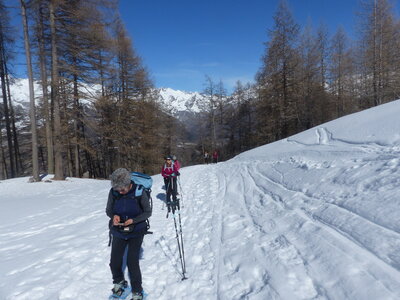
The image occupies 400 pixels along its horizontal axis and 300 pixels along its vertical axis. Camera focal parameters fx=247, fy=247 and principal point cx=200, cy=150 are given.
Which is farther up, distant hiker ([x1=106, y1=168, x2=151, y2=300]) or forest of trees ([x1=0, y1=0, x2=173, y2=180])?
forest of trees ([x1=0, y1=0, x2=173, y2=180])

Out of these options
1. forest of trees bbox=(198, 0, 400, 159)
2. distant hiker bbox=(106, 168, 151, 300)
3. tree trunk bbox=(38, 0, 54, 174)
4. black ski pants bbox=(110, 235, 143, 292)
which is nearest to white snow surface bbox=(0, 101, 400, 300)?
black ski pants bbox=(110, 235, 143, 292)

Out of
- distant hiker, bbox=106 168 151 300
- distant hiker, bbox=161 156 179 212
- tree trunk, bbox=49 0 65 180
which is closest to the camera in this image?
distant hiker, bbox=106 168 151 300

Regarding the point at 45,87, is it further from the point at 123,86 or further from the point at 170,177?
the point at 170,177

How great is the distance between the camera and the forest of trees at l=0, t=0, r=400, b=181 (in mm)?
15836

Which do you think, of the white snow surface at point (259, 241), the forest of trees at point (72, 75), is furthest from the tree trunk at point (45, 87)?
the white snow surface at point (259, 241)

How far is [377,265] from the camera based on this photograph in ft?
10.6

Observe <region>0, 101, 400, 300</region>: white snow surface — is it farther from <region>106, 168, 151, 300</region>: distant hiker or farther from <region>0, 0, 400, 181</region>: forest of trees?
<region>0, 0, 400, 181</region>: forest of trees

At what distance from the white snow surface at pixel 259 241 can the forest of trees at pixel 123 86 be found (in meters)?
10.0

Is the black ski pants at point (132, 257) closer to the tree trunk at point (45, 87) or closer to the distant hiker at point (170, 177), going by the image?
the distant hiker at point (170, 177)

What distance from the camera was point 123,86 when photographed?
2312 cm

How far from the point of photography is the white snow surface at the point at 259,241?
3.42 meters

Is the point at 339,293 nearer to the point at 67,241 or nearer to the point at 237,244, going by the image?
the point at 237,244

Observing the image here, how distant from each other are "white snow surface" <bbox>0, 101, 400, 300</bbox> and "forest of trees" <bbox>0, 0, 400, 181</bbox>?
10001 mm

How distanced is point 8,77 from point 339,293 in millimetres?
→ 29975
